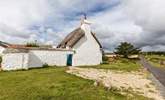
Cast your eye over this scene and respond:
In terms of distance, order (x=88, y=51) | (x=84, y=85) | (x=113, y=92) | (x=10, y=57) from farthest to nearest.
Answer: (x=88, y=51) → (x=10, y=57) → (x=84, y=85) → (x=113, y=92)

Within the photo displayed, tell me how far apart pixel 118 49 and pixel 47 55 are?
43.5 meters

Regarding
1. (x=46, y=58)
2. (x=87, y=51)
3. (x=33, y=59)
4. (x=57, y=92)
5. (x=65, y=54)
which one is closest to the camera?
(x=57, y=92)

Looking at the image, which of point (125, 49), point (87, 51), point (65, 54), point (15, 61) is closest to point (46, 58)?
point (65, 54)

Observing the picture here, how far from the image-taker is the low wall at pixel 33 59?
32.0 m

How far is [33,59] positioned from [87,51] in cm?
1236

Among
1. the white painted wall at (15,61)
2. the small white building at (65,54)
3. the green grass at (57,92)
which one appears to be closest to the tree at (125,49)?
the small white building at (65,54)

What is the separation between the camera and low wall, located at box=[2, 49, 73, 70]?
3200 cm

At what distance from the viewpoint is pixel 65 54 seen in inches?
1555

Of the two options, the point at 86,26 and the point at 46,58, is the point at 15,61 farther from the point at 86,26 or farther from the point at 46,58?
the point at 86,26

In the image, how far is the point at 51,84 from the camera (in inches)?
732

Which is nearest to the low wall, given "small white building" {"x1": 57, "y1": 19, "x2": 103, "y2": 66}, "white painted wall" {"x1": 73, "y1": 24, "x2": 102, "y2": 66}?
"small white building" {"x1": 57, "y1": 19, "x2": 103, "y2": 66}

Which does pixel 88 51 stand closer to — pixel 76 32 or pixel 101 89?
pixel 76 32

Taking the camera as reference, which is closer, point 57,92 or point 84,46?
point 57,92

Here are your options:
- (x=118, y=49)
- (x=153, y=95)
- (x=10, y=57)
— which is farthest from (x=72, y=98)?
(x=118, y=49)
